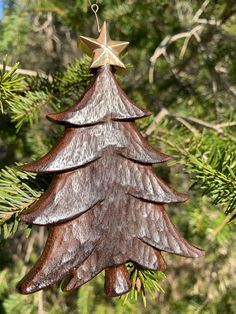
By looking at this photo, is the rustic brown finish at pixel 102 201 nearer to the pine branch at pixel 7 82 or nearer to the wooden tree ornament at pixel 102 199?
the wooden tree ornament at pixel 102 199

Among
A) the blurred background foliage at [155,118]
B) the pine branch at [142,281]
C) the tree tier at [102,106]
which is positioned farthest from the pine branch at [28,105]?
the pine branch at [142,281]

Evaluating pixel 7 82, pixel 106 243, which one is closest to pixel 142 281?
pixel 106 243

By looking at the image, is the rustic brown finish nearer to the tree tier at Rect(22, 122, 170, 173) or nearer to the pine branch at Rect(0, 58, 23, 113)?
the tree tier at Rect(22, 122, 170, 173)

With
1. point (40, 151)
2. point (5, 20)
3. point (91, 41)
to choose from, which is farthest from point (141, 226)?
point (5, 20)

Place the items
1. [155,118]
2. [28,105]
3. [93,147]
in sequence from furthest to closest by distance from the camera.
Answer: [155,118], [28,105], [93,147]

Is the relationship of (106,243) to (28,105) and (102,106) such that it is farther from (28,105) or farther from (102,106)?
(28,105)

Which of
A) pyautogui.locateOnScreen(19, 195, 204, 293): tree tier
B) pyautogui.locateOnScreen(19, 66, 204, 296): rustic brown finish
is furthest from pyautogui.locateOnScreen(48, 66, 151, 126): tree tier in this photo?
pyautogui.locateOnScreen(19, 195, 204, 293): tree tier

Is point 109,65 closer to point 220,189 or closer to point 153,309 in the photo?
point 220,189
